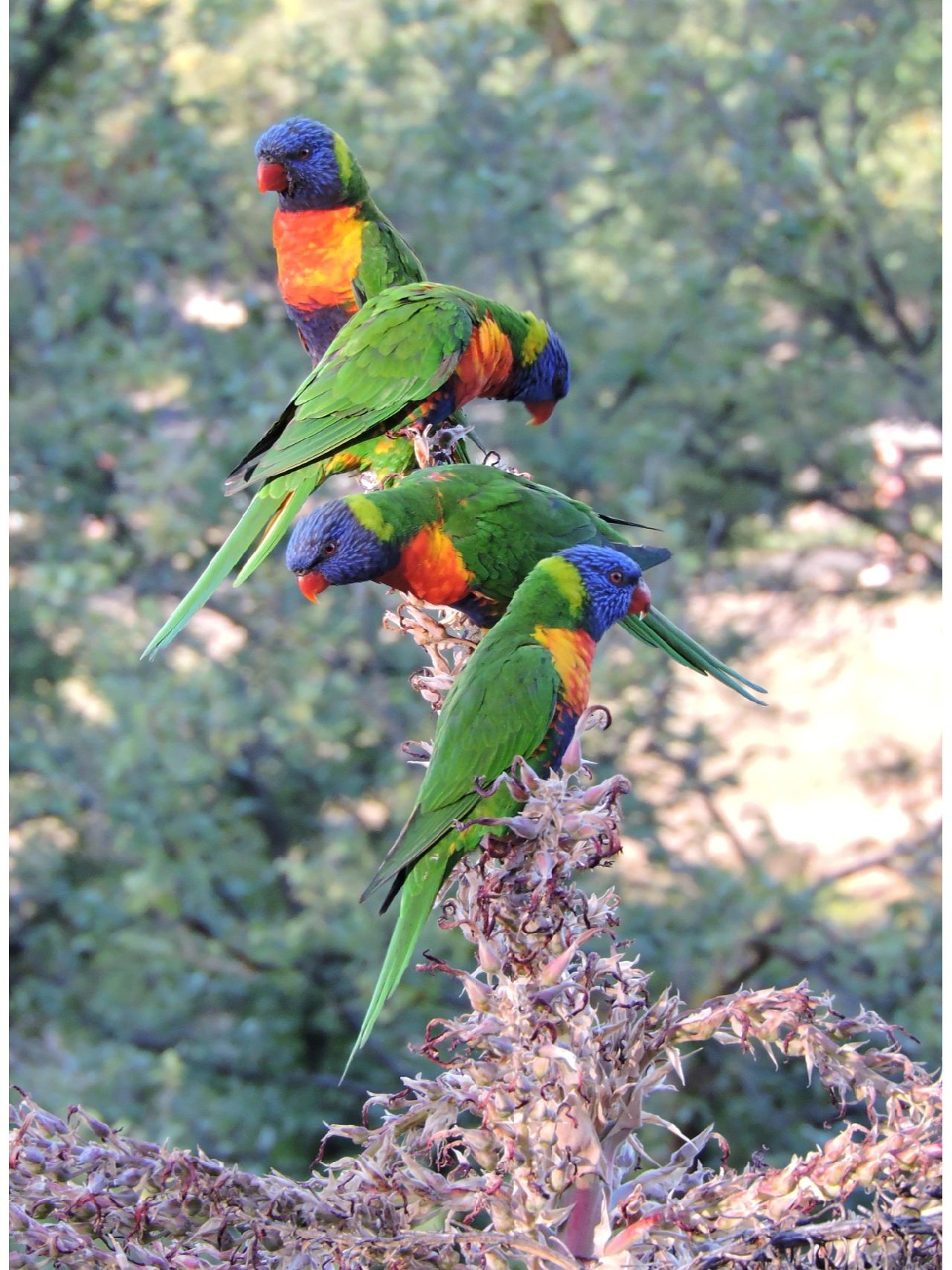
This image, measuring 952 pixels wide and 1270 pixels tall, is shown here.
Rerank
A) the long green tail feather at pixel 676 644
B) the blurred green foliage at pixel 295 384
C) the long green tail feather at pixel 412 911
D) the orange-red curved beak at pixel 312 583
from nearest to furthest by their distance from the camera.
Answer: the long green tail feather at pixel 412 911, the orange-red curved beak at pixel 312 583, the long green tail feather at pixel 676 644, the blurred green foliage at pixel 295 384

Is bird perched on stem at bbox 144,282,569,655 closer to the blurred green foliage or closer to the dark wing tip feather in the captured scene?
the dark wing tip feather

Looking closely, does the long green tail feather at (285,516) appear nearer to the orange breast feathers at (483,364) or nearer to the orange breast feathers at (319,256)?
the orange breast feathers at (483,364)

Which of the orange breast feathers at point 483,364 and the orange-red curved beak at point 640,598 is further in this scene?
the orange breast feathers at point 483,364

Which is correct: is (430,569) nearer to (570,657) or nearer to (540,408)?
(570,657)

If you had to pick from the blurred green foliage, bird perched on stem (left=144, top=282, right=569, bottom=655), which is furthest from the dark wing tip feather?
the blurred green foliage

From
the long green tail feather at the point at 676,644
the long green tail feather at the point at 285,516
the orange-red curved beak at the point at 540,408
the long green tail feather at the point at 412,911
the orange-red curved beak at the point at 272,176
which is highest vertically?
the orange-red curved beak at the point at 272,176

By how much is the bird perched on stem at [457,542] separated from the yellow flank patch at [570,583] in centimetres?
10

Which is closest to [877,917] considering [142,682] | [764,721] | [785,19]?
[764,721]

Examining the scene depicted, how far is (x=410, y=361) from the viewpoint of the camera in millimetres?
1512

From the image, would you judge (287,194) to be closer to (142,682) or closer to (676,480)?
(142,682)

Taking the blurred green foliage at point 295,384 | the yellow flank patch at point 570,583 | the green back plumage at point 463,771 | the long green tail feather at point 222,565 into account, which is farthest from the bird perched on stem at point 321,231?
the blurred green foliage at point 295,384

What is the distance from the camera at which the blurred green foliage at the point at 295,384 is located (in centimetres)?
452

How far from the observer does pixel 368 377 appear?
1490 mm

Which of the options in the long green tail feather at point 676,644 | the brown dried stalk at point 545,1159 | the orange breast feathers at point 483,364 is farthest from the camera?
the orange breast feathers at point 483,364
